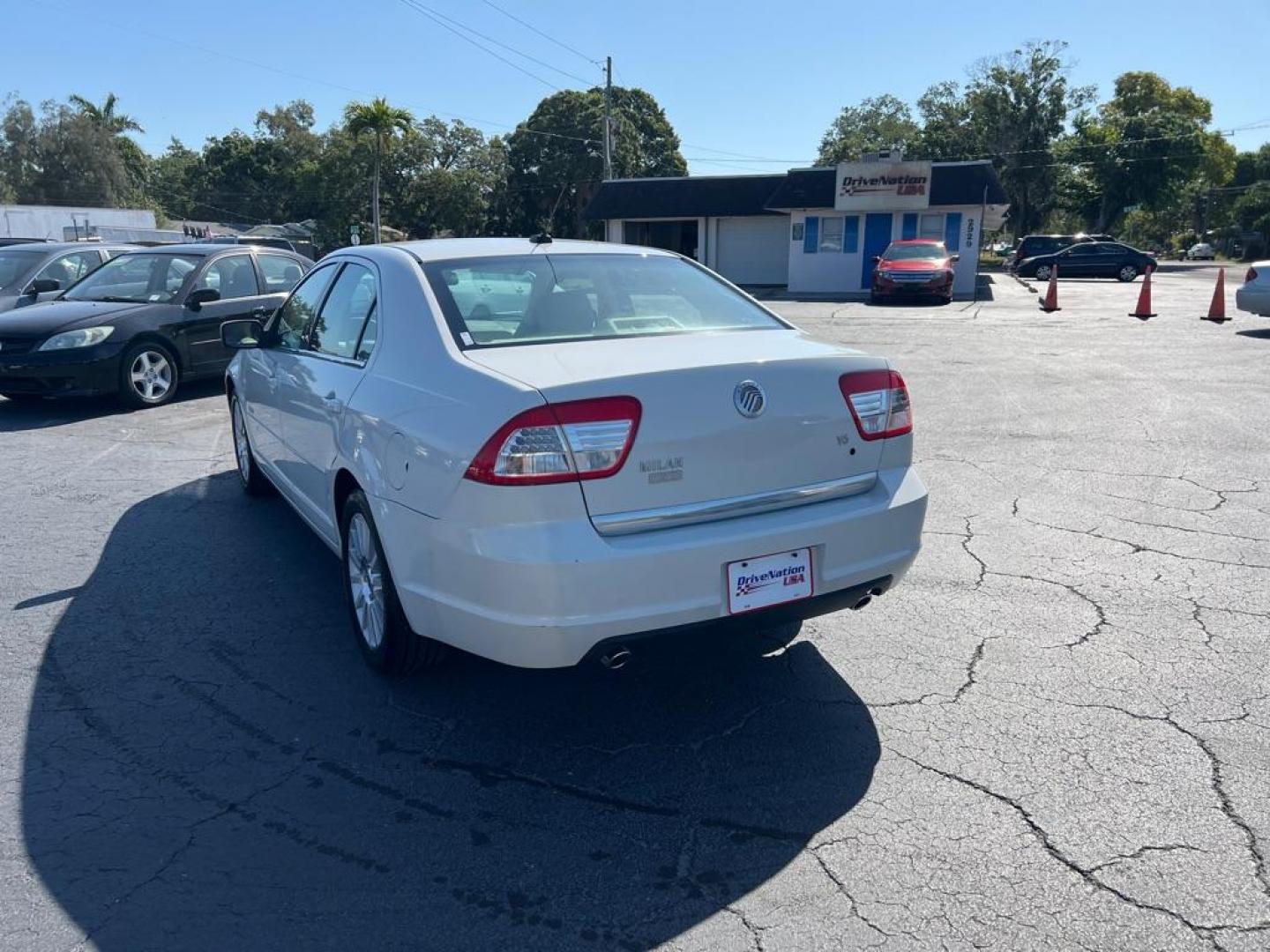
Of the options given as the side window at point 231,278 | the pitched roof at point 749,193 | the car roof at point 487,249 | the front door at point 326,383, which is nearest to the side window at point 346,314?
the front door at point 326,383

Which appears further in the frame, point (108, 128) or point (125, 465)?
point (108, 128)

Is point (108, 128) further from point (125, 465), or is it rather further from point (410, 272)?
point (410, 272)

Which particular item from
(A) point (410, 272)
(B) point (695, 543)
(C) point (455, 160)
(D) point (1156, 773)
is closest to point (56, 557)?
(A) point (410, 272)

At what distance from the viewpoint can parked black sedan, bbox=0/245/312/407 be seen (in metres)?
9.59

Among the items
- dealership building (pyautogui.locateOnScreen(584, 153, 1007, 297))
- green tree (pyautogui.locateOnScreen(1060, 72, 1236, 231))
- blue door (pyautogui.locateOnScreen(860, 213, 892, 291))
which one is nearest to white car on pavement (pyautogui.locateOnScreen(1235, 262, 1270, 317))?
dealership building (pyautogui.locateOnScreen(584, 153, 1007, 297))

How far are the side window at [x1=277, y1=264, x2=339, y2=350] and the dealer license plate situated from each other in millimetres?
2881

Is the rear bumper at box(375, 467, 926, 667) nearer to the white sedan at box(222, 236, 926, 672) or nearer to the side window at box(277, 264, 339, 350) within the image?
the white sedan at box(222, 236, 926, 672)

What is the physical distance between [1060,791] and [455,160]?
64480mm

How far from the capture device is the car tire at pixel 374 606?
380 centimetres

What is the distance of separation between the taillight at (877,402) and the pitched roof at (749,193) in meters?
28.2

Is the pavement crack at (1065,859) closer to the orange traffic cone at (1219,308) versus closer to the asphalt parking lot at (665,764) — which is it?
the asphalt parking lot at (665,764)

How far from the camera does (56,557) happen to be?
5613 millimetres

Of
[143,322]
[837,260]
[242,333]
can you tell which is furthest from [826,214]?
[242,333]

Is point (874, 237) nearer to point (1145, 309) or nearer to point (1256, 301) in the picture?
point (1145, 309)
